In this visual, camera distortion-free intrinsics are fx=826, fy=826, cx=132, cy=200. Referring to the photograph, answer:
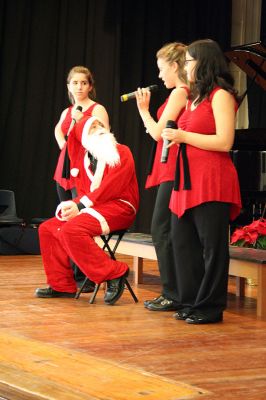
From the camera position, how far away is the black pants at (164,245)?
156 inches

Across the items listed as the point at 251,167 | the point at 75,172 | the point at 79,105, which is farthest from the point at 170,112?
the point at 251,167

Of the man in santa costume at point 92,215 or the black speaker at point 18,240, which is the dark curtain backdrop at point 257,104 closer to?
the black speaker at point 18,240

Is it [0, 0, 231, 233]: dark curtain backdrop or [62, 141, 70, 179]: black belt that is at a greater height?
[0, 0, 231, 233]: dark curtain backdrop

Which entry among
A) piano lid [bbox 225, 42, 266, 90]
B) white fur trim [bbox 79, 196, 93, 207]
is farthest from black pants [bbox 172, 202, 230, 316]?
piano lid [bbox 225, 42, 266, 90]

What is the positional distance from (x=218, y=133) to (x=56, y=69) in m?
4.27

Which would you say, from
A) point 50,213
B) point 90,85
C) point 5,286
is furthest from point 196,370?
point 50,213

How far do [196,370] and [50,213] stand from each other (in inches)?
196

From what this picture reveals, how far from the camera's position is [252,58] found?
620 centimetres

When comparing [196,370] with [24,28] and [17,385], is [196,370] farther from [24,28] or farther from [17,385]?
[24,28]

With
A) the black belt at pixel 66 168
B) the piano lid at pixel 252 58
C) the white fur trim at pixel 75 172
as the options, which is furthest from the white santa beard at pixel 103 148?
the piano lid at pixel 252 58

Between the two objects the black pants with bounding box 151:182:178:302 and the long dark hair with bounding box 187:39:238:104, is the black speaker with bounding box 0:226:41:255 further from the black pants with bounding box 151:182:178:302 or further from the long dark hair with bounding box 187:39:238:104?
the long dark hair with bounding box 187:39:238:104

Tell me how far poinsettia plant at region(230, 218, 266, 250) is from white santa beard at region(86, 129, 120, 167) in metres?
1.02

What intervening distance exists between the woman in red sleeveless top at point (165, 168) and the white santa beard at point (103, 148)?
26cm

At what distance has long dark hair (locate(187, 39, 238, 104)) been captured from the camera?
3633 mm
